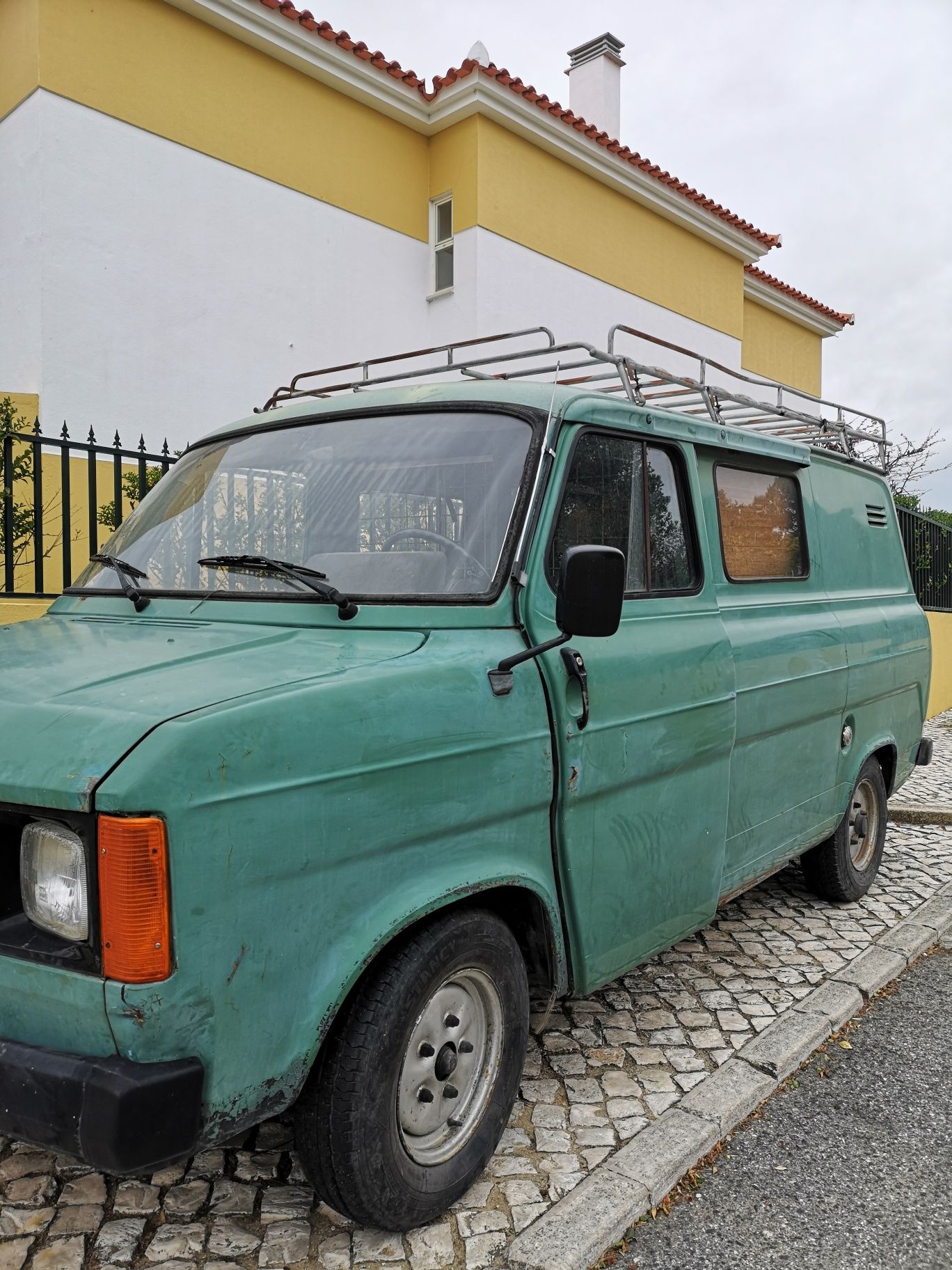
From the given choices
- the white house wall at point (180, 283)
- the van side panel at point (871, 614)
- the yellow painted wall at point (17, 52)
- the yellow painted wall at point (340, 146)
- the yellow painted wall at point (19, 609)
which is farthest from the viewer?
the yellow painted wall at point (340, 146)

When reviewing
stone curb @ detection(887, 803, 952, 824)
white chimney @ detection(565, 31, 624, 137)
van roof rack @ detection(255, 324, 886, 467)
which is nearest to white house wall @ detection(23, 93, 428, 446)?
van roof rack @ detection(255, 324, 886, 467)

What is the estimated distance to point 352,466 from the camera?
327 cm

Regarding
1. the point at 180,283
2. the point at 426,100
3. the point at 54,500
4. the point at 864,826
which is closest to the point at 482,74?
the point at 426,100

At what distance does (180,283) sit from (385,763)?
9.69m

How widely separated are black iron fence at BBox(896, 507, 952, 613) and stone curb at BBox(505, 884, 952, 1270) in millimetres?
8199

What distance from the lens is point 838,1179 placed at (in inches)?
118

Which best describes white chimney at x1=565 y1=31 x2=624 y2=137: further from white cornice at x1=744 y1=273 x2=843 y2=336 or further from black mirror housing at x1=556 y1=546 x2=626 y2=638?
black mirror housing at x1=556 y1=546 x2=626 y2=638

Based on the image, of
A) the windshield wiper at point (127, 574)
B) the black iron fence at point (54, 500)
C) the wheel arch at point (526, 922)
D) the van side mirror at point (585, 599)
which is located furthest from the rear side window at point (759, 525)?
the black iron fence at point (54, 500)

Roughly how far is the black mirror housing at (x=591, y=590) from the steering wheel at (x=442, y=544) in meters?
0.28

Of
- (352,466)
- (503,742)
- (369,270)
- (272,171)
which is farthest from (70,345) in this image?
(503,742)

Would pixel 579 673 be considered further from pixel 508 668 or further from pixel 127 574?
pixel 127 574

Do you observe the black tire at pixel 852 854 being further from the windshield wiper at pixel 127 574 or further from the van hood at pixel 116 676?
the windshield wiper at pixel 127 574

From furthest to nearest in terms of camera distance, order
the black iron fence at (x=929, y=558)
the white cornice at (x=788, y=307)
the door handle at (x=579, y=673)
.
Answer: the white cornice at (x=788, y=307)
the black iron fence at (x=929, y=558)
the door handle at (x=579, y=673)

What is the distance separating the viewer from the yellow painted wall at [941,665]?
486 inches
